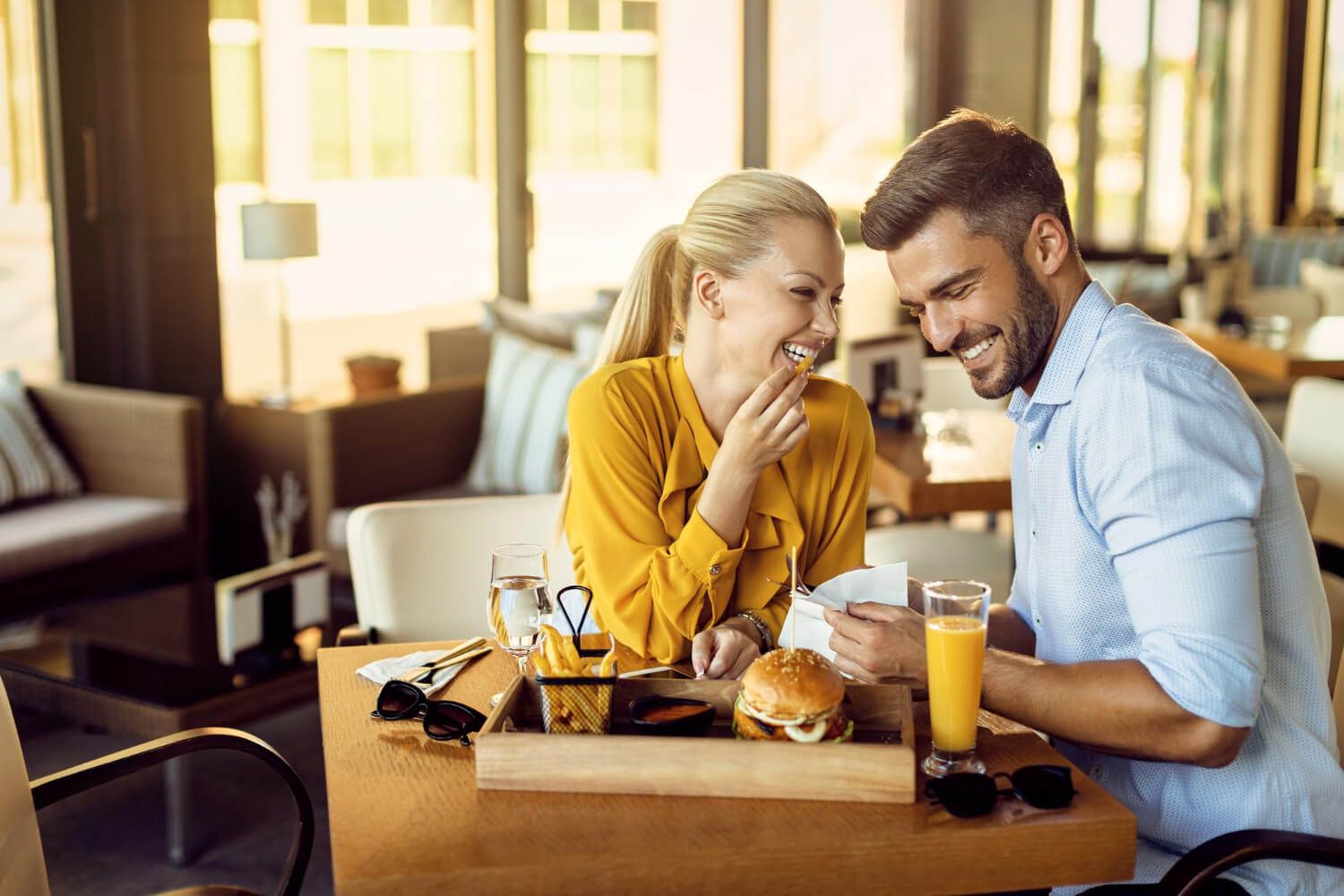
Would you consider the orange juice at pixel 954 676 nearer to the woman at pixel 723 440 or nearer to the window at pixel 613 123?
the woman at pixel 723 440

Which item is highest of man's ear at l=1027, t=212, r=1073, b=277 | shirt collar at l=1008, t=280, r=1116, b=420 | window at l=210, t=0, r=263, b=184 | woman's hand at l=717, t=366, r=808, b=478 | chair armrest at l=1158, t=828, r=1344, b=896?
window at l=210, t=0, r=263, b=184

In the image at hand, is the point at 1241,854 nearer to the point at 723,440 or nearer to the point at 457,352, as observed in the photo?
the point at 723,440

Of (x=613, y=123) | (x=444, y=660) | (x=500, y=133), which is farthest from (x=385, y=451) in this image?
(x=613, y=123)

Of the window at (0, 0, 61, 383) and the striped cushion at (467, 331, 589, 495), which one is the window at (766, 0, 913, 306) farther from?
the window at (0, 0, 61, 383)

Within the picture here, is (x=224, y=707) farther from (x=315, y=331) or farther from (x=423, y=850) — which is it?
(x=315, y=331)

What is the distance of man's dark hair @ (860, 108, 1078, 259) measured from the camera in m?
1.55

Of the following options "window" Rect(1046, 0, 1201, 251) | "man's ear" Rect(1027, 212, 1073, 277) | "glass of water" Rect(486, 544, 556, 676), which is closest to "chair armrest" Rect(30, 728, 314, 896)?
"glass of water" Rect(486, 544, 556, 676)

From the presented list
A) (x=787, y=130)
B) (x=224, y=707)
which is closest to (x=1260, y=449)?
(x=224, y=707)

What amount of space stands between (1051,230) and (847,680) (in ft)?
1.81

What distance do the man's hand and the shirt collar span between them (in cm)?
30

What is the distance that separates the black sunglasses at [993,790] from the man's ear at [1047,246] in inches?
22.4

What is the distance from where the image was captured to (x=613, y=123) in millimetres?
7078

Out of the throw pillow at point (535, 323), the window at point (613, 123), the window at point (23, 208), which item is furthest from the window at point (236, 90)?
the window at point (613, 123)

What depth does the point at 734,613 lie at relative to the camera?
6.18 ft
